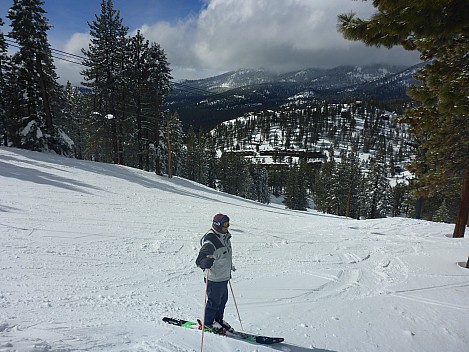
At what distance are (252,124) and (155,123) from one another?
563ft

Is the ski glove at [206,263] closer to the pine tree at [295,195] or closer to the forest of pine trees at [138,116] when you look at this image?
the forest of pine trees at [138,116]

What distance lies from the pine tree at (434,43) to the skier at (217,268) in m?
3.70

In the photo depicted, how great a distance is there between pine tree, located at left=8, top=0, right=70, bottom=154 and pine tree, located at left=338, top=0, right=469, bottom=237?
24.6 m

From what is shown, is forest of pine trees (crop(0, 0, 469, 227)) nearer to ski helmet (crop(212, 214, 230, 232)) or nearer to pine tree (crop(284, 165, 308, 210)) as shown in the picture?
pine tree (crop(284, 165, 308, 210))

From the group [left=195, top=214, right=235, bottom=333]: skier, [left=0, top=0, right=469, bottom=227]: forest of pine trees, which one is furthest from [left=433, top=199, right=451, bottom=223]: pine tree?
[left=195, top=214, right=235, bottom=333]: skier

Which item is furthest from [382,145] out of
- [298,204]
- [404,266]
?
[404,266]

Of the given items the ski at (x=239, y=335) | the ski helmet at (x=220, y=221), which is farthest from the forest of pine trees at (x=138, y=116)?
the ski at (x=239, y=335)

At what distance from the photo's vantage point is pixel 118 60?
26766mm

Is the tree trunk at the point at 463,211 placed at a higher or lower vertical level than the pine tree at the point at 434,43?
lower

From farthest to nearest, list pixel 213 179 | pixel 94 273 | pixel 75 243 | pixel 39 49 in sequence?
pixel 213 179, pixel 39 49, pixel 75 243, pixel 94 273

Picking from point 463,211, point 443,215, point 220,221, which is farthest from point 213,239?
point 443,215

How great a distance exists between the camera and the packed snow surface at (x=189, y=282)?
452 centimetres

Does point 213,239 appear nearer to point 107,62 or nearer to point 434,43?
point 434,43

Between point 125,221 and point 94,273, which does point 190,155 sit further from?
point 94,273
